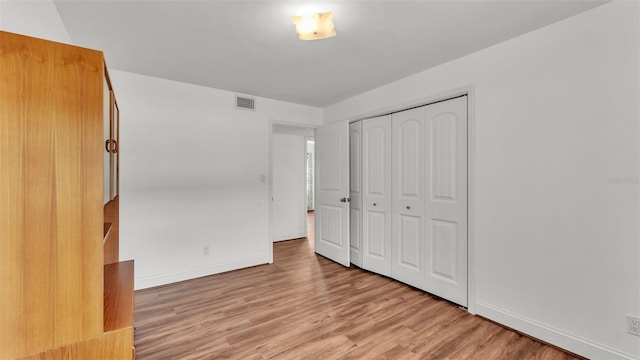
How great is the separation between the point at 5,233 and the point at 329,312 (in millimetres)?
2230

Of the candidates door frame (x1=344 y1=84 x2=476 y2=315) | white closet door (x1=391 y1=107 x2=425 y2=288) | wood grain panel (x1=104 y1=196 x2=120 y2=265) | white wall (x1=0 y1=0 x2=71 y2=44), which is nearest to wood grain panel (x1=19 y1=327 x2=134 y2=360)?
wood grain panel (x1=104 y1=196 x2=120 y2=265)

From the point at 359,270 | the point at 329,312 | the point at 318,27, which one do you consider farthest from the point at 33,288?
the point at 359,270

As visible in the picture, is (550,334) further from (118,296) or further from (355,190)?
(118,296)

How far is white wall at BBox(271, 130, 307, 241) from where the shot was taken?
214 inches

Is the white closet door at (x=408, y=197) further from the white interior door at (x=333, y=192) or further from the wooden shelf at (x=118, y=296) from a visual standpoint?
the wooden shelf at (x=118, y=296)

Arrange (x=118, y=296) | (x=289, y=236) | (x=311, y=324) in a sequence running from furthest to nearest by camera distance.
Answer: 1. (x=289, y=236)
2. (x=311, y=324)
3. (x=118, y=296)

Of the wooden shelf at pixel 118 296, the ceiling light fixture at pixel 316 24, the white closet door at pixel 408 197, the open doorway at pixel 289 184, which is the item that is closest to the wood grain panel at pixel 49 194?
the wooden shelf at pixel 118 296

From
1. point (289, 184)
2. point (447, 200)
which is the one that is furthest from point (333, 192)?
point (289, 184)

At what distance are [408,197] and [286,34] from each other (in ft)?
6.85

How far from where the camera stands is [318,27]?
5.87 feet

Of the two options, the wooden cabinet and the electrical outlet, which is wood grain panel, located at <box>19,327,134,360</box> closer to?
the wooden cabinet

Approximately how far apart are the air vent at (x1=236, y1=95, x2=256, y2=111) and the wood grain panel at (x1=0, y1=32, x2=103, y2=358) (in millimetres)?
2670

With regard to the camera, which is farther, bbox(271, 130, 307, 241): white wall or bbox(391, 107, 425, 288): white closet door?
bbox(271, 130, 307, 241): white wall

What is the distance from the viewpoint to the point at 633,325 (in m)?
1.67
